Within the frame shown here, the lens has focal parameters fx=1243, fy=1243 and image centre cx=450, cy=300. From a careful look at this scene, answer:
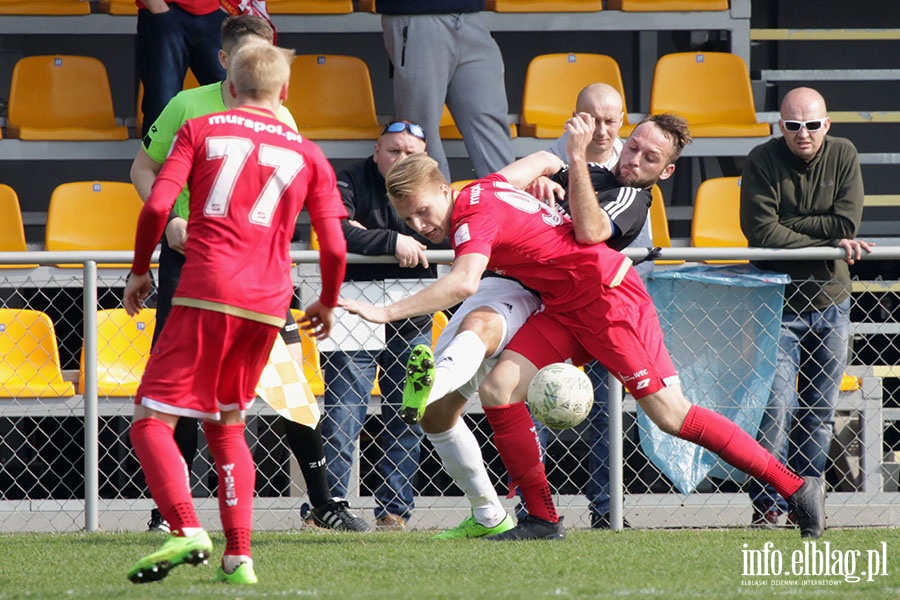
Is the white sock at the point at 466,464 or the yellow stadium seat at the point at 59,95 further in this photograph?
the yellow stadium seat at the point at 59,95

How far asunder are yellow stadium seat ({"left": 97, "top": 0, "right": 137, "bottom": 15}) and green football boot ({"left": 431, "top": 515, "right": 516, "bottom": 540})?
472 cm

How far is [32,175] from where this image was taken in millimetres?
9812

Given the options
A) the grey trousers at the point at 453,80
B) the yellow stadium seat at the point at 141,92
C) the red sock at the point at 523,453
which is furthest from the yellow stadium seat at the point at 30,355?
the red sock at the point at 523,453

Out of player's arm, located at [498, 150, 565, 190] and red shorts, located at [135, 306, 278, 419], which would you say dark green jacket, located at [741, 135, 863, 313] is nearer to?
player's arm, located at [498, 150, 565, 190]

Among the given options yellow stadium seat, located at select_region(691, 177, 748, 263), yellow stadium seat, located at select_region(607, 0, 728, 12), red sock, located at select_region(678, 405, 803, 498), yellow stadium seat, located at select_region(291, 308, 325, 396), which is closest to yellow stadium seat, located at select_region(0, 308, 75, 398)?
yellow stadium seat, located at select_region(291, 308, 325, 396)

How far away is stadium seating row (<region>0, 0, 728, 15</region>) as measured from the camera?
823 centimetres

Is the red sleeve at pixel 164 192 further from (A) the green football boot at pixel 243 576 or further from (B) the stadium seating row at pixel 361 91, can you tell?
(B) the stadium seating row at pixel 361 91

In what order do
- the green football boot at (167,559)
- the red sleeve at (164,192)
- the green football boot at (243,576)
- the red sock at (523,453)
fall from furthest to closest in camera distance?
1. the red sock at (523,453)
2. the green football boot at (243,576)
3. the red sleeve at (164,192)
4. the green football boot at (167,559)

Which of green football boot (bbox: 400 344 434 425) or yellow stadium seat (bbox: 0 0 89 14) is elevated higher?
yellow stadium seat (bbox: 0 0 89 14)

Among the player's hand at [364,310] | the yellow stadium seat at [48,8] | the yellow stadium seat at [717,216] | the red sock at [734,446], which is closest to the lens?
the player's hand at [364,310]

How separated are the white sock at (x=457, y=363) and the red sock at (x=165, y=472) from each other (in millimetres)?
1181

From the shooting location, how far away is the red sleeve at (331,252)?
3.93 m

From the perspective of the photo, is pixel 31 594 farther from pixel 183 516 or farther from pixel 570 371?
pixel 570 371

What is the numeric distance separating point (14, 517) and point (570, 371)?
2.90 metres
